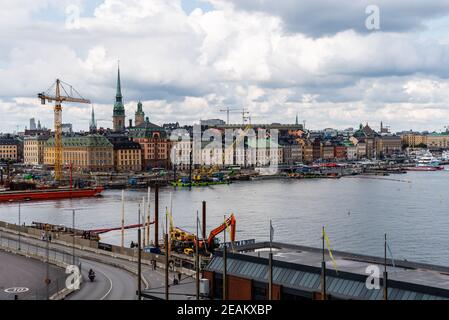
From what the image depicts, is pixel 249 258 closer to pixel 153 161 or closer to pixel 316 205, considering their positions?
pixel 316 205

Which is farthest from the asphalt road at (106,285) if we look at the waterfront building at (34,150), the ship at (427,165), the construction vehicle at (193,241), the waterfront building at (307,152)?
the waterfront building at (307,152)

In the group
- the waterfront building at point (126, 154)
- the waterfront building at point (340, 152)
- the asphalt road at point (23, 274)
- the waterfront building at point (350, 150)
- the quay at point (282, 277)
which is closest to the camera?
the quay at point (282, 277)

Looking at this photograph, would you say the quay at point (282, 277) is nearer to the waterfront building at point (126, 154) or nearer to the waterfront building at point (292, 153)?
the waterfront building at point (126, 154)

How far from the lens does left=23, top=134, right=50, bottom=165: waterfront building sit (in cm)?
9050

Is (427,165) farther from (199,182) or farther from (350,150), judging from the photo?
(199,182)

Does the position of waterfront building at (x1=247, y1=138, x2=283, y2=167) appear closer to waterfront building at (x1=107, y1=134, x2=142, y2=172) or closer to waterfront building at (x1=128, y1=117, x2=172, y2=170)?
waterfront building at (x1=128, y1=117, x2=172, y2=170)

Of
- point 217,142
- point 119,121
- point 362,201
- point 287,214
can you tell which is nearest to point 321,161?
point 217,142

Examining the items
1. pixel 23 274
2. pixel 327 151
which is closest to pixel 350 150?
pixel 327 151

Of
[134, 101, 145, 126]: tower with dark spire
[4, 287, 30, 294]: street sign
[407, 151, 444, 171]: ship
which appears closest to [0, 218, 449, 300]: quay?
[4, 287, 30, 294]: street sign

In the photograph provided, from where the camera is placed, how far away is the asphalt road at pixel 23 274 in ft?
53.1

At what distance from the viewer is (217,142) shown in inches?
3482

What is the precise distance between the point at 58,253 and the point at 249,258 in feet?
28.8

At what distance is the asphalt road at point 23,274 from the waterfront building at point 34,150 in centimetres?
7178

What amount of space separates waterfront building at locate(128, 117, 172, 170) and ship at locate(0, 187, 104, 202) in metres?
27.0
